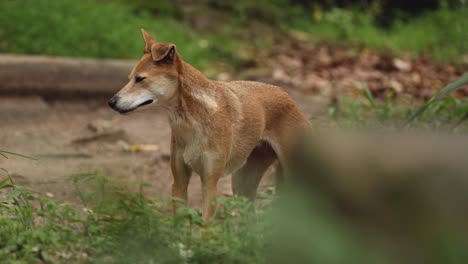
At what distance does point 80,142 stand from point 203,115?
2931 mm

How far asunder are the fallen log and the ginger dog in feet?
11.2

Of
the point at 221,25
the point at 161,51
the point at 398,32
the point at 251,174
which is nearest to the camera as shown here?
the point at 161,51

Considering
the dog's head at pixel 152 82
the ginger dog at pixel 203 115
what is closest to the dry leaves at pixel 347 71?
the ginger dog at pixel 203 115

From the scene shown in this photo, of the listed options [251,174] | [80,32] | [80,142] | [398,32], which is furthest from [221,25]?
[251,174]

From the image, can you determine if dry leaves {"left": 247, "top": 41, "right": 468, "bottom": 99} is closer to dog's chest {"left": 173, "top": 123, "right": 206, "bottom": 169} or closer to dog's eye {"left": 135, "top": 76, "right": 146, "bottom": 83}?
dog's chest {"left": 173, "top": 123, "right": 206, "bottom": 169}

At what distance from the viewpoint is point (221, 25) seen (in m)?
11.2

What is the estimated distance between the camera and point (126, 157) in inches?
287

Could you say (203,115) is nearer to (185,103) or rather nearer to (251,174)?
(185,103)

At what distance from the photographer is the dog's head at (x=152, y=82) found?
470 cm

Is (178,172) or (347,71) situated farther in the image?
(347,71)

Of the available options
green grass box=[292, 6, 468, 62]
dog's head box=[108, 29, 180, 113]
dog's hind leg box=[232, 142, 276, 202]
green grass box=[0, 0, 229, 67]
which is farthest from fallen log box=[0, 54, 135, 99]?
green grass box=[292, 6, 468, 62]

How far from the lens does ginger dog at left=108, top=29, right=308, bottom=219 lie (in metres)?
4.72

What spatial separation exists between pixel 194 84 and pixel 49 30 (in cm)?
466

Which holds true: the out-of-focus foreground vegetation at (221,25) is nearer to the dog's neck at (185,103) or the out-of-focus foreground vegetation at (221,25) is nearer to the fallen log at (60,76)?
the fallen log at (60,76)
